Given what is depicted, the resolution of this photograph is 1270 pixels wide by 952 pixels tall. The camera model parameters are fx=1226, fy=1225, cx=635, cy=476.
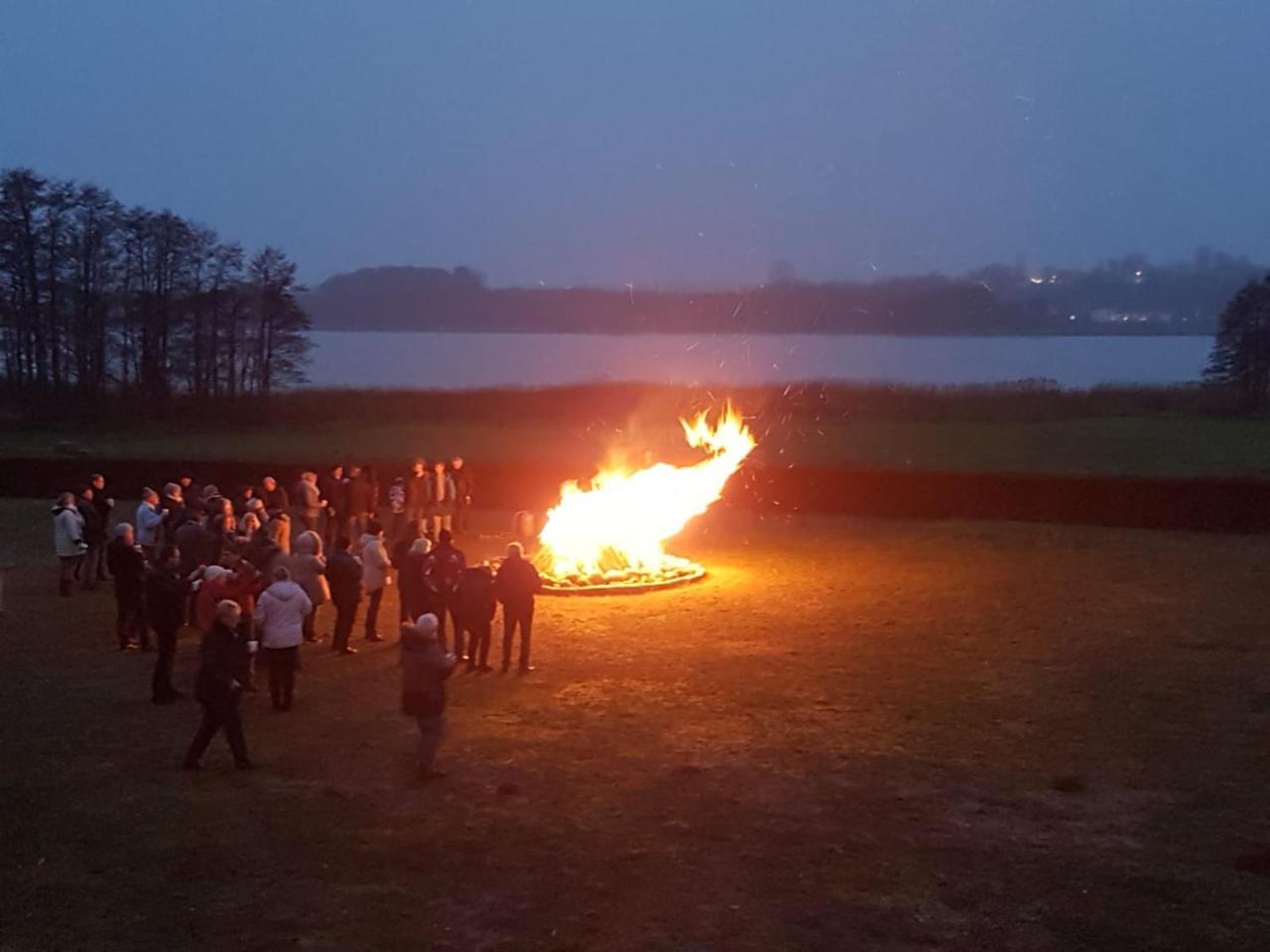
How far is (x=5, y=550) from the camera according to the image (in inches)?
902

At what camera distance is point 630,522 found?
67.7 ft

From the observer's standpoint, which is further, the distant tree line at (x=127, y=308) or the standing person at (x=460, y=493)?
the distant tree line at (x=127, y=308)

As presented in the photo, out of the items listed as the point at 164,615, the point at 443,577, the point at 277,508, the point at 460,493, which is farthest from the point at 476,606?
the point at 460,493

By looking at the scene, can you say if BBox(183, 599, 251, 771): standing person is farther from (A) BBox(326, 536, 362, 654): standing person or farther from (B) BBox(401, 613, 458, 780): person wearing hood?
(A) BBox(326, 536, 362, 654): standing person

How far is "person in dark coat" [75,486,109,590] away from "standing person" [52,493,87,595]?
1.10ft

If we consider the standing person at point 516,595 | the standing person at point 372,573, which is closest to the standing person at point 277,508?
the standing person at point 372,573

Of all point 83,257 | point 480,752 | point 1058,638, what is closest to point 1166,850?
point 480,752

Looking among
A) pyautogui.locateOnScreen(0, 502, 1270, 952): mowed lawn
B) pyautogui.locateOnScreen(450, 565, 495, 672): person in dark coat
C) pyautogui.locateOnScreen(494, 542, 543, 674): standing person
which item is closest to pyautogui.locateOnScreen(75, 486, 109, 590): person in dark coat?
pyautogui.locateOnScreen(0, 502, 1270, 952): mowed lawn

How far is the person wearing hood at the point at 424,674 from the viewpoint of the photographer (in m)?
9.82

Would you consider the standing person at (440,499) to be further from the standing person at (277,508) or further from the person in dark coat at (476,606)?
the person in dark coat at (476,606)

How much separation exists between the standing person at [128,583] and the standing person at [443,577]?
3.33 metres

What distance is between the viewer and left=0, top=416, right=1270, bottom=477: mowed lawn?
111 ft

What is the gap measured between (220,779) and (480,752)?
2184 mm

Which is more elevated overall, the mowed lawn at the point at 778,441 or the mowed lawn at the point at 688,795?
the mowed lawn at the point at 778,441
